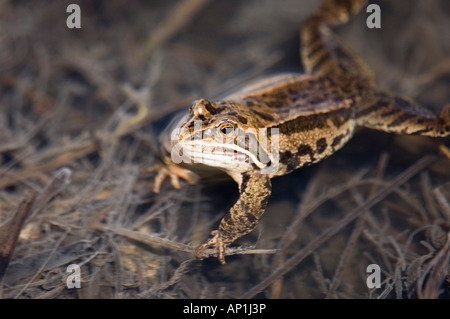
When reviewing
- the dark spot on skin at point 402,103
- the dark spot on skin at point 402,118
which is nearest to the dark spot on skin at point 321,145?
the dark spot on skin at point 402,118

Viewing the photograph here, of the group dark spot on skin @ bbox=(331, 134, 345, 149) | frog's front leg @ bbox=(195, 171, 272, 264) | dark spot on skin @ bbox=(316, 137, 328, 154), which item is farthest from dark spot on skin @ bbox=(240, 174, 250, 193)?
dark spot on skin @ bbox=(331, 134, 345, 149)

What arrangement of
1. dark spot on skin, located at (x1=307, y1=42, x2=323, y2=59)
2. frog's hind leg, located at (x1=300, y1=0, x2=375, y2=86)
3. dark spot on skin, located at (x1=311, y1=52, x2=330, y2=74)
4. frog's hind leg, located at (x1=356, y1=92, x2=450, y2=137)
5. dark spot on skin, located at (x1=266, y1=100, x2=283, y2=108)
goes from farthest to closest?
dark spot on skin, located at (x1=307, y1=42, x2=323, y2=59) → dark spot on skin, located at (x1=311, y1=52, x2=330, y2=74) → frog's hind leg, located at (x1=300, y1=0, x2=375, y2=86) → frog's hind leg, located at (x1=356, y1=92, x2=450, y2=137) → dark spot on skin, located at (x1=266, y1=100, x2=283, y2=108)

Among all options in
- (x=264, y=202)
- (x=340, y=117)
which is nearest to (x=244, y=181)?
(x=264, y=202)

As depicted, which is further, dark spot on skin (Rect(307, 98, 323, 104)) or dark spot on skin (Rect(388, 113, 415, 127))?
dark spot on skin (Rect(388, 113, 415, 127))

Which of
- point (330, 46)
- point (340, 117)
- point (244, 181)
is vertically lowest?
point (244, 181)

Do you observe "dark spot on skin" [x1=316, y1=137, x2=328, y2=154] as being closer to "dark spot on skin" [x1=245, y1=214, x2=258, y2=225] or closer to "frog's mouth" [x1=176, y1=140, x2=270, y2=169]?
"frog's mouth" [x1=176, y1=140, x2=270, y2=169]

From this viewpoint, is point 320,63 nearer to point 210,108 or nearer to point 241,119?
point 241,119
